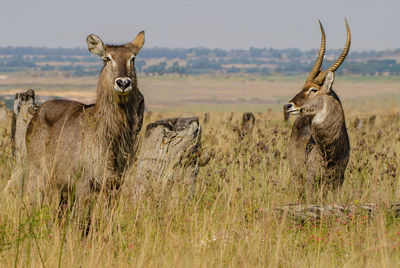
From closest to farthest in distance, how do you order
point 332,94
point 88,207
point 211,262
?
point 211,262
point 88,207
point 332,94

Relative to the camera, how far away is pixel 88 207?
18.5 ft

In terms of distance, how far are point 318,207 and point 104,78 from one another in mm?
2597

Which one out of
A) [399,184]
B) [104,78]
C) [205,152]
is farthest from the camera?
[399,184]

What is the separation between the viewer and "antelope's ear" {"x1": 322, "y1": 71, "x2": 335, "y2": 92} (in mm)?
8055

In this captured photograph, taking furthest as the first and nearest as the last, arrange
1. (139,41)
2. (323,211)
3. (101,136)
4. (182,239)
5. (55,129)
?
(139,41)
(55,129)
(323,211)
(101,136)
(182,239)

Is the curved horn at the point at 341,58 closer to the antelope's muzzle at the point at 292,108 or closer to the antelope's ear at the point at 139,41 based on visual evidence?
the antelope's muzzle at the point at 292,108

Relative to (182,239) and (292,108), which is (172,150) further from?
(292,108)

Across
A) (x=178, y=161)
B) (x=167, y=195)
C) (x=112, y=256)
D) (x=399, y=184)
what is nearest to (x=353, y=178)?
(x=399, y=184)

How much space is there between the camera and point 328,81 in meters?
8.09

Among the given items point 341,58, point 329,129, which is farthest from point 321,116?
point 341,58

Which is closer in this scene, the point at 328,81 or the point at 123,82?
the point at 123,82

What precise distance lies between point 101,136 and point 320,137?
329 cm

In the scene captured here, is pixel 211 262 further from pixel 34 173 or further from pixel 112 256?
pixel 34 173

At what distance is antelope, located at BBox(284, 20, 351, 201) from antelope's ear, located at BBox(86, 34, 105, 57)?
2.87 m
